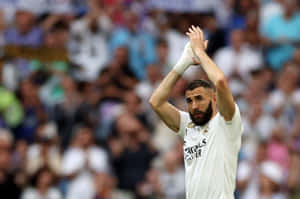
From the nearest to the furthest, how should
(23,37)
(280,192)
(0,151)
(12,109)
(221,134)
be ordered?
(221,134) → (280,192) → (0,151) → (12,109) → (23,37)

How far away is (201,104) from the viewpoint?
20.2ft

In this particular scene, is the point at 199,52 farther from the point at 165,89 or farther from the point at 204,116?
the point at 165,89

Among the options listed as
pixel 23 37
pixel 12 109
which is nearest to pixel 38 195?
pixel 12 109

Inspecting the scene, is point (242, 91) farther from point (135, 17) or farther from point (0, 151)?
point (0, 151)

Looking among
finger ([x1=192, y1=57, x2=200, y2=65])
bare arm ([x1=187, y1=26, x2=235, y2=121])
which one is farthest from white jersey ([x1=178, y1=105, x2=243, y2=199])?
finger ([x1=192, y1=57, x2=200, y2=65])

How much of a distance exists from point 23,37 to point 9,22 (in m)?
0.46

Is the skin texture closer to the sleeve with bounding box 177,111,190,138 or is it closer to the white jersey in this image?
the sleeve with bounding box 177,111,190,138

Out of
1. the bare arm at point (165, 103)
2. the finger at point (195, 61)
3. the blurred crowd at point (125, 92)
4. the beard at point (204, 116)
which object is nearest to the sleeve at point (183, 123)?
the bare arm at point (165, 103)

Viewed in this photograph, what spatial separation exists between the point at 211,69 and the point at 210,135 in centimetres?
66

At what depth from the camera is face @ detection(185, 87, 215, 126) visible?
6141mm

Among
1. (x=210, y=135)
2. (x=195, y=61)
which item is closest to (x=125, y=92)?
(x=195, y=61)

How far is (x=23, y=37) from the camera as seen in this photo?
1241 centimetres

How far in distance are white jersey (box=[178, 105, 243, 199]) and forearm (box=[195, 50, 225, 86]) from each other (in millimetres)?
366

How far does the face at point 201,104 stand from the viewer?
20.1ft
